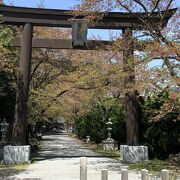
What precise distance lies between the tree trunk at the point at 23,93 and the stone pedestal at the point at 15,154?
0.35m

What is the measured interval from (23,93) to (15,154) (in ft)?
9.86

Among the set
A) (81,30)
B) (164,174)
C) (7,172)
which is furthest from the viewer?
(81,30)

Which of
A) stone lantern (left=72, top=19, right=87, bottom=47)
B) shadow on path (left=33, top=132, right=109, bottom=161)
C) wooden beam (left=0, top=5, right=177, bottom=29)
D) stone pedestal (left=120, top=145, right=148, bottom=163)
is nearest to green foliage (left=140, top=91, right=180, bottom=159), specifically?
stone pedestal (left=120, top=145, right=148, bottom=163)

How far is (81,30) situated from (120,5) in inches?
106

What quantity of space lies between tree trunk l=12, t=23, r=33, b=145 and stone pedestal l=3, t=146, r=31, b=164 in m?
0.35

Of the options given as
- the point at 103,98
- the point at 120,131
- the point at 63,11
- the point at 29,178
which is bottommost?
the point at 29,178

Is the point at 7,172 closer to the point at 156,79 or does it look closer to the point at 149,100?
the point at 156,79

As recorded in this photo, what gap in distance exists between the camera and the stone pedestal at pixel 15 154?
18672 mm

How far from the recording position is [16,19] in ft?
64.7

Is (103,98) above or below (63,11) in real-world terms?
below

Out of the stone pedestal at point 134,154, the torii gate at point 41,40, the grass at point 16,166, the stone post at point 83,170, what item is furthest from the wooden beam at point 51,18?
the stone post at point 83,170

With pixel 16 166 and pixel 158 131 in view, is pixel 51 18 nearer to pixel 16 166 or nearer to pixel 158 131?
pixel 16 166

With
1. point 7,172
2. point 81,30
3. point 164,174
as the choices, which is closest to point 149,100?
point 81,30

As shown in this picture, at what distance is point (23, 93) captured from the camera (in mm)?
19453
